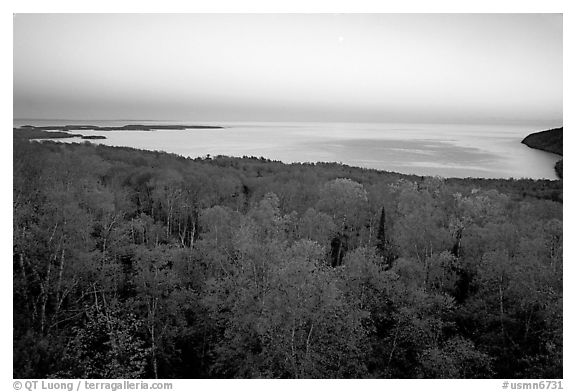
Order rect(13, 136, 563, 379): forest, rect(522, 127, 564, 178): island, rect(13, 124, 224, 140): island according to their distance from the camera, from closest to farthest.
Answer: rect(522, 127, 564, 178): island → rect(13, 136, 563, 379): forest → rect(13, 124, 224, 140): island

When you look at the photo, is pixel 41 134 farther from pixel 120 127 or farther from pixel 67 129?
pixel 120 127

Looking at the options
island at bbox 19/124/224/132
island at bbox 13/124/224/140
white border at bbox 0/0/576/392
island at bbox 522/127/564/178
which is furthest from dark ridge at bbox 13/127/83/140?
island at bbox 522/127/564/178

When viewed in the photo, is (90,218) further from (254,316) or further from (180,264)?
(254,316)

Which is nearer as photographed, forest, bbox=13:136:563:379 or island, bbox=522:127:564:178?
island, bbox=522:127:564:178

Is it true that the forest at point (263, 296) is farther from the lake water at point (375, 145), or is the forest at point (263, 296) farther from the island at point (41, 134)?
the lake water at point (375, 145)


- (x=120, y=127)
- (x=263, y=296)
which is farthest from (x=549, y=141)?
(x=120, y=127)

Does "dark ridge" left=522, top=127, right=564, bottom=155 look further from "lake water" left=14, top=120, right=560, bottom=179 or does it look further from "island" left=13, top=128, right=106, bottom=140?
"island" left=13, top=128, right=106, bottom=140
